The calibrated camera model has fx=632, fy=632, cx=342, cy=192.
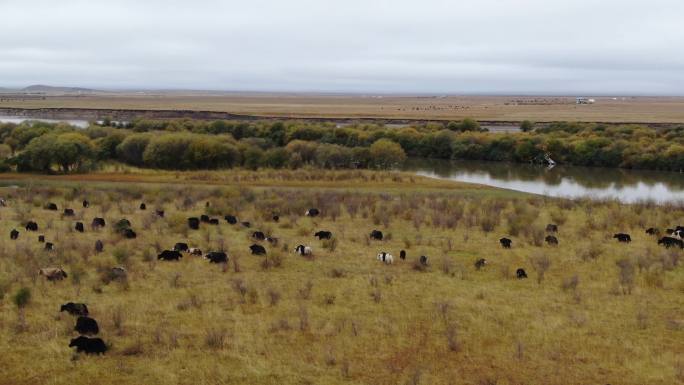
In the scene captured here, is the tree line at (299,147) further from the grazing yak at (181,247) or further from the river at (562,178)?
the grazing yak at (181,247)

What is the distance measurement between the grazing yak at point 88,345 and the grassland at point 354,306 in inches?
6.0

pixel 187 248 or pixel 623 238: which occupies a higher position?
pixel 187 248

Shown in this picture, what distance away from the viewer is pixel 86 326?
1129 cm

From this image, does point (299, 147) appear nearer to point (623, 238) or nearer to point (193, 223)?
point (193, 223)

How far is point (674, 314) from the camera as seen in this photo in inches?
517

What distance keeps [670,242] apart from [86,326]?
1696 cm

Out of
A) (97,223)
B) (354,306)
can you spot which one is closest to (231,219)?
(97,223)

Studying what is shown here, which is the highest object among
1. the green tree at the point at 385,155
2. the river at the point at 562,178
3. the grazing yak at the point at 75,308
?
the grazing yak at the point at 75,308

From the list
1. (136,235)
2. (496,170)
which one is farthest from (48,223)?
(496,170)

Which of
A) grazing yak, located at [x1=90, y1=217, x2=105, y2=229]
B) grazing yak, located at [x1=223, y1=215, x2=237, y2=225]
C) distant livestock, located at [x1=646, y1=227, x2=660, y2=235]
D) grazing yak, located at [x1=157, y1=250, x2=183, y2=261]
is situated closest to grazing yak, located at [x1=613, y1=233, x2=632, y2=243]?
distant livestock, located at [x1=646, y1=227, x2=660, y2=235]

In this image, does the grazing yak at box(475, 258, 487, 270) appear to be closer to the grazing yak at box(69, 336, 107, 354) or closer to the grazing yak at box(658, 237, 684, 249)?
the grazing yak at box(658, 237, 684, 249)

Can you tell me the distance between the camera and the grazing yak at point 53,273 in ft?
47.6

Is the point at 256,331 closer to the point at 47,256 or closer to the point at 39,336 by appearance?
the point at 39,336

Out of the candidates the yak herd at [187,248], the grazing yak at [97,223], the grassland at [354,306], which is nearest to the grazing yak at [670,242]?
the yak herd at [187,248]
